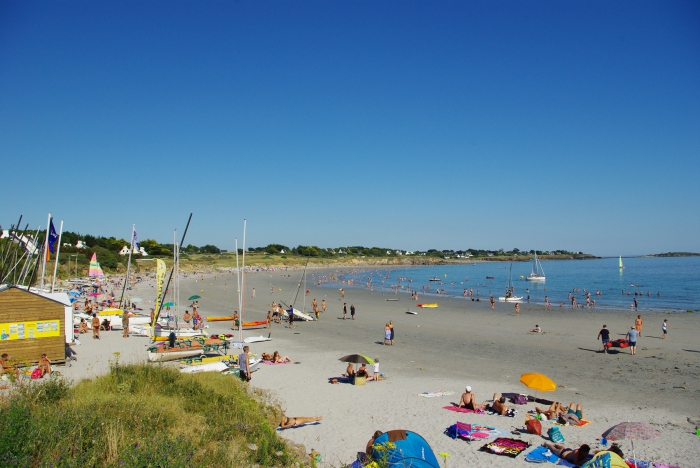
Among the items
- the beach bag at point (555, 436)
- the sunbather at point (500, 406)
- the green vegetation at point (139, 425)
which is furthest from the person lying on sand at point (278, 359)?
the beach bag at point (555, 436)

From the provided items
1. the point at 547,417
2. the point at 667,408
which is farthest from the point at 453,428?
the point at 667,408

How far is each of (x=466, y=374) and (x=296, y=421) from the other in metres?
8.17

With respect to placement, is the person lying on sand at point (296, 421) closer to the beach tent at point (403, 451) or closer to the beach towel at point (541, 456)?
the beach tent at point (403, 451)

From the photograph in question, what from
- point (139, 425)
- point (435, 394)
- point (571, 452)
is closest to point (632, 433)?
point (571, 452)

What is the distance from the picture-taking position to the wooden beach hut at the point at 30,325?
14.9 metres

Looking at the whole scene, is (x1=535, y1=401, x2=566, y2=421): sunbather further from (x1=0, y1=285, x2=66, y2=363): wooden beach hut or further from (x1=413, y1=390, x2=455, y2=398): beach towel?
(x1=0, y1=285, x2=66, y2=363): wooden beach hut

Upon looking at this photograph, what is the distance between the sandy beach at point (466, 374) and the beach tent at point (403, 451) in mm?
1366

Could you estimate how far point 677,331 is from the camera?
1107 inches

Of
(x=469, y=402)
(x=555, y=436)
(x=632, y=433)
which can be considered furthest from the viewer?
(x=469, y=402)

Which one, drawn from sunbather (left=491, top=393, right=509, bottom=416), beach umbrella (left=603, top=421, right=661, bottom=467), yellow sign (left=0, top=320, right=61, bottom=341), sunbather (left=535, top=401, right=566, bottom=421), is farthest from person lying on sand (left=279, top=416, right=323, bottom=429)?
yellow sign (left=0, top=320, right=61, bottom=341)

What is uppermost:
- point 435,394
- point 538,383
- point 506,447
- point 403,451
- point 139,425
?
point 139,425

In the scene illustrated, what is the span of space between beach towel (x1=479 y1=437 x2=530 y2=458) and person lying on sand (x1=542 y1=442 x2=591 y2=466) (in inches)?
19.8

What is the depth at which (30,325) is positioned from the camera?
50.3ft

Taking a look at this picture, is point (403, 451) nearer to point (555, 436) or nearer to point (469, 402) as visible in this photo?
point (555, 436)
